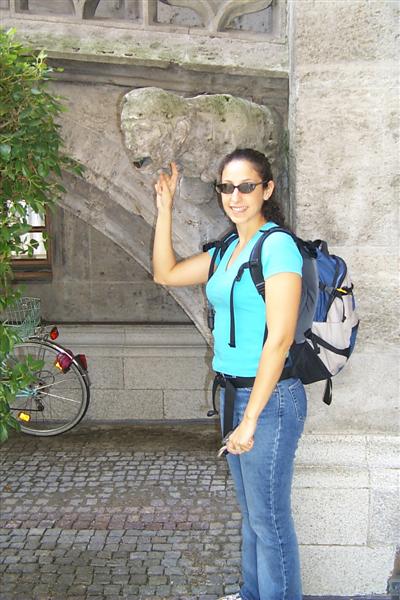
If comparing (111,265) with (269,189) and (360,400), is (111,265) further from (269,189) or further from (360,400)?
(269,189)

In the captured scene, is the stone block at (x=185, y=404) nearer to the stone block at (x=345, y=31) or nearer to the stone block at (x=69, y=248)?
the stone block at (x=69, y=248)

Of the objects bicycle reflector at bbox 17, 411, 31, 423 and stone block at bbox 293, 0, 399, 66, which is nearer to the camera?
stone block at bbox 293, 0, 399, 66

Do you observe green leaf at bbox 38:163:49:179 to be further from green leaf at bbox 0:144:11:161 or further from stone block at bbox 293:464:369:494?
stone block at bbox 293:464:369:494

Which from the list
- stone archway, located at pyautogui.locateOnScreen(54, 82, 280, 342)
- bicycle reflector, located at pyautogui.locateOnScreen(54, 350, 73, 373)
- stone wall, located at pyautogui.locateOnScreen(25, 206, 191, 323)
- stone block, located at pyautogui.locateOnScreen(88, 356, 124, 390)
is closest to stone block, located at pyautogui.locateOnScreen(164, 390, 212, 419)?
stone block, located at pyautogui.locateOnScreen(88, 356, 124, 390)

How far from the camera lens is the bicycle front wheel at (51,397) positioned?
233 inches

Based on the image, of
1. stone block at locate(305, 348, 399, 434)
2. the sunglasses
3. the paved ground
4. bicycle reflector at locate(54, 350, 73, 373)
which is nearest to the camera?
the sunglasses

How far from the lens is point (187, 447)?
5.55 m

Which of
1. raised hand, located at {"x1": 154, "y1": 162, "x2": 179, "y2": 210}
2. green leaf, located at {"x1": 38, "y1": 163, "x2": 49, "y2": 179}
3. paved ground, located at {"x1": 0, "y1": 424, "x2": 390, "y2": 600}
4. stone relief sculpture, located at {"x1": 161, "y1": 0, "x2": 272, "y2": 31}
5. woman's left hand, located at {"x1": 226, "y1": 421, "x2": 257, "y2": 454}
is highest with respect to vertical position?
stone relief sculpture, located at {"x1": 161, "y1": 0, "x2": 272, "y2": 31}

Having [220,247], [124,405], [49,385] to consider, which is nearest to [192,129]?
[220,247]

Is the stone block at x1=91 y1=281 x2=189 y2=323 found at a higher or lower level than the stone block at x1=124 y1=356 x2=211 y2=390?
higher

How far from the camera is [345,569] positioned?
10.1 ft

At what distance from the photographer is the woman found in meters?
2.17

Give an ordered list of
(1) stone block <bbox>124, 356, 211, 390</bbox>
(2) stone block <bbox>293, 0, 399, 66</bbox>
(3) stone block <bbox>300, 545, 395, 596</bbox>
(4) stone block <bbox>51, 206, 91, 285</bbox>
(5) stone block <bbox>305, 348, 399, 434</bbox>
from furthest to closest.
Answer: (4) stone block <bbox>51, 206, 91, 285</bbox> → (1) stone block <bbox>124, 356, 211, 390</bbox> → (3) stone block <bbox>300, 545, 395, 596</bbox> → (5) stone block <bbox>305, 348, 399, 434</bbox> → (2) stone block <bbox>293, 0, 399, 66</bbox>

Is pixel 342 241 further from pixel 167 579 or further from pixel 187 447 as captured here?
pixel 187 447
